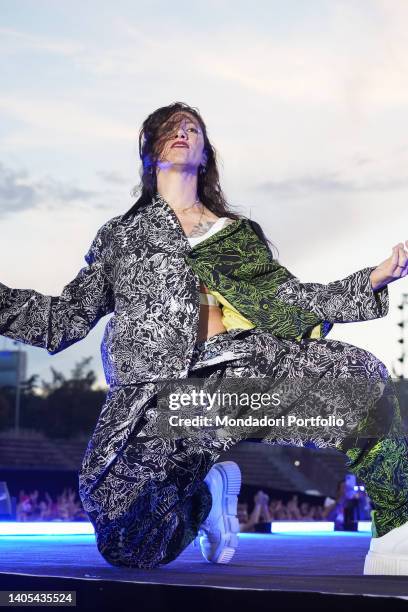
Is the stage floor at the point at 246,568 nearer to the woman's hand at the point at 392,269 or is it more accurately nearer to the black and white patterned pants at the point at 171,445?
the black and white patterned pants at the point at 171,445

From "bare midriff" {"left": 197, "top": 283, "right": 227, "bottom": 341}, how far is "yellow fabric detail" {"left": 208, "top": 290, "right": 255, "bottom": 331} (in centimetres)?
1

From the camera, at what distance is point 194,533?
2453mm

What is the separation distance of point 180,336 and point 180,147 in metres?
0.52

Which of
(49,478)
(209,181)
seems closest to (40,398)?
(49,478)

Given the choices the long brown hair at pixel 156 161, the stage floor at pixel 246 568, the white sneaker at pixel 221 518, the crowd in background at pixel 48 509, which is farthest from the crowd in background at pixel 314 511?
the long brown hair at pixel 156 161

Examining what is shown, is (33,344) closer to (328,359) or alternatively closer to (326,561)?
(328,359)

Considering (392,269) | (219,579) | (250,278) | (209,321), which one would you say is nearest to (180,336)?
(209,321)

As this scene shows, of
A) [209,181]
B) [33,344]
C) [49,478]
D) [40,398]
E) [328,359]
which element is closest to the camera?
[328,359]

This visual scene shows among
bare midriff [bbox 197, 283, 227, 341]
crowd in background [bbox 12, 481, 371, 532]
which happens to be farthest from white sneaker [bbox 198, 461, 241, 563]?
crowd in background [bbox 12, 481, 371, 532]

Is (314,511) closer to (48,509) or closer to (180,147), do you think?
(48,509)

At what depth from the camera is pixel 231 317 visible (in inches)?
93.2

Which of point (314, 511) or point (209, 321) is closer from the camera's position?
point (209, 321)

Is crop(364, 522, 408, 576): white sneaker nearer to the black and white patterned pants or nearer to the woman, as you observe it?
the woman

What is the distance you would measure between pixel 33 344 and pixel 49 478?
32.2 ft
